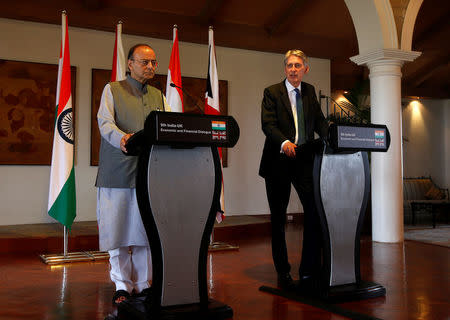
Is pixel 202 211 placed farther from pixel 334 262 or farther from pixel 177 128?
pixel 334 262

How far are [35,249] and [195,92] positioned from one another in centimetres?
331

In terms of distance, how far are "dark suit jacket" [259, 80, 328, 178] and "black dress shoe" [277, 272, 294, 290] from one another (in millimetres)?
688

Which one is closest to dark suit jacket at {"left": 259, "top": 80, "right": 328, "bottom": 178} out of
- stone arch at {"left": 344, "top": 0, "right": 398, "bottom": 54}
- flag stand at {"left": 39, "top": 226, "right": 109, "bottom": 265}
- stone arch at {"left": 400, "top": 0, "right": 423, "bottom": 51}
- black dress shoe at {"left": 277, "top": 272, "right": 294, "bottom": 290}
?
black dress shoe at {"left": 277, "top": 272, "right": 294, "bottom": 290}

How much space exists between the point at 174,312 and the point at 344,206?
4.00 feet

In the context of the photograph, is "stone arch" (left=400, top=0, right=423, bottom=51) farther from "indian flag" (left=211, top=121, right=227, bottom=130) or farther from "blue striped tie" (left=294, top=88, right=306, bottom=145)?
"indian flag" (left=211, top=121, right=227, bottom=130)

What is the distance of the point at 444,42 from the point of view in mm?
8766

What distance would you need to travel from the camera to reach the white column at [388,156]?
5.62 metres

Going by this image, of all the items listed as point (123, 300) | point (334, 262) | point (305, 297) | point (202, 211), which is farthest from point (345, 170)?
point (123, 300)

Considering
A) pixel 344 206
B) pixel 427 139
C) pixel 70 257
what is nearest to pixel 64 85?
pixel 70 257

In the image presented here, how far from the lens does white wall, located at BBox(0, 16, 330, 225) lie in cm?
629

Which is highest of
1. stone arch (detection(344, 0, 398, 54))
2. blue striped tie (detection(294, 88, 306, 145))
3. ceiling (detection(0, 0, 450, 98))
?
ceiling (detection(0, 0, 450, 98))

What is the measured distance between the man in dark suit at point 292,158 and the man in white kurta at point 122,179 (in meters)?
0.86

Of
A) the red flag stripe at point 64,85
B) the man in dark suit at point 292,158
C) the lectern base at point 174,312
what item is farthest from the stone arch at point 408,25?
the lectern base at point 174,312

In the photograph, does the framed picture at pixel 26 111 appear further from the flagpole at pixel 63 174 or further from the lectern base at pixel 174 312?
the lectern base at pixel 174 312
